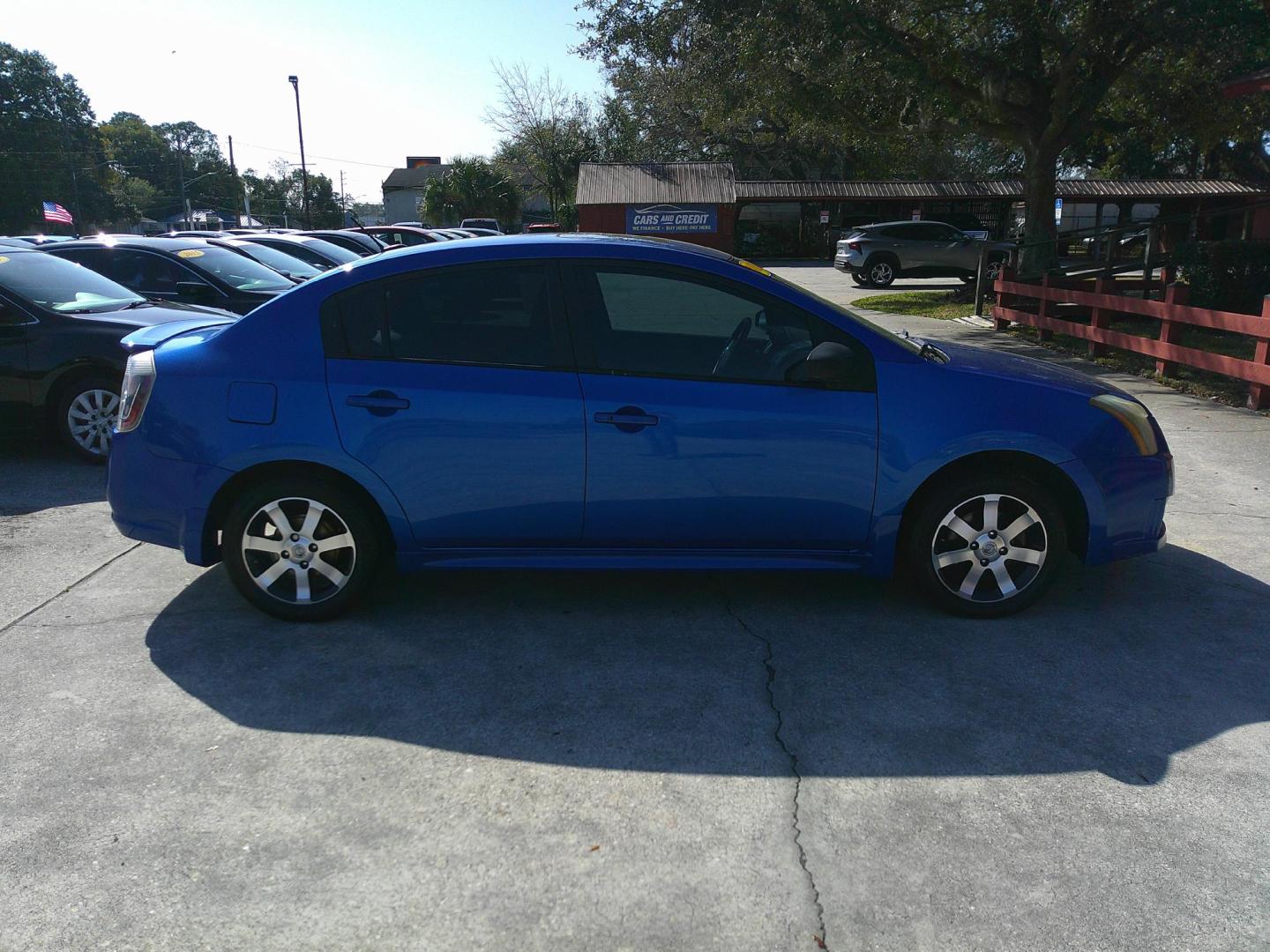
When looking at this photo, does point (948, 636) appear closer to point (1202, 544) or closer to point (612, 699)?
point (612, 699)

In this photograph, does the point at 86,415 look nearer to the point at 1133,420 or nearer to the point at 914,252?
the point at 1133,420

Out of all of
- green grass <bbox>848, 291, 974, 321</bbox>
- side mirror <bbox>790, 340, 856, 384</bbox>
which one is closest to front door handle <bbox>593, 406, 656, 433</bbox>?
side mirror <bbox>790, 340, 856, 384</bbox>

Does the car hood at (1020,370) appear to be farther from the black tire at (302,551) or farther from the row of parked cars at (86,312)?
the row of parked cars at (86,312)

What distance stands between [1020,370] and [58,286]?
7.44 metres

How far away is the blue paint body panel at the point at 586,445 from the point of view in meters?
4.43

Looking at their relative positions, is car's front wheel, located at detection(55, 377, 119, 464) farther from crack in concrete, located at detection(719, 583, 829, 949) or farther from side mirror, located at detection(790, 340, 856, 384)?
side mirror, located at detection(790, 340, 856, 384)

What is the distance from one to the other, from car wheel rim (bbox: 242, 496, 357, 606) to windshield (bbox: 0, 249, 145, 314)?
4677mm

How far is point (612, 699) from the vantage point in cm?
397

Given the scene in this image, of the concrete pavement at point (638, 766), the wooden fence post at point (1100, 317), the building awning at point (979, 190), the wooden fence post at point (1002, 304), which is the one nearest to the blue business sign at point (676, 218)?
the building awning at point (979, 190)

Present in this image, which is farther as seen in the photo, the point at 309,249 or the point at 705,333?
the point at 309,249

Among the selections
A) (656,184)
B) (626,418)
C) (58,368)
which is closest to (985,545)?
(626,418)

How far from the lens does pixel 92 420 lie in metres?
7.78

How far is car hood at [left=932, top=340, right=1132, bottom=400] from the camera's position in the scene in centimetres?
469

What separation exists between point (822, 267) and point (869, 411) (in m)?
33.4
